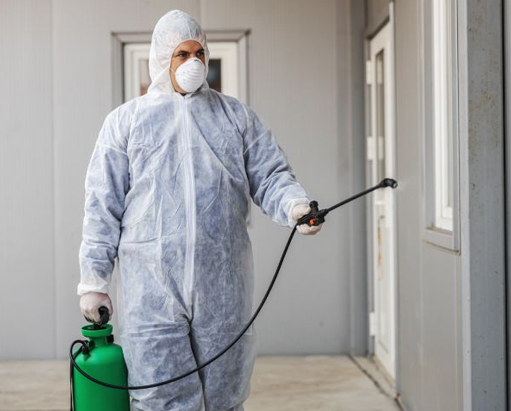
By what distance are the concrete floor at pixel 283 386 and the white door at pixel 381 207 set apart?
0.22m

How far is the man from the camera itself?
7.16ft

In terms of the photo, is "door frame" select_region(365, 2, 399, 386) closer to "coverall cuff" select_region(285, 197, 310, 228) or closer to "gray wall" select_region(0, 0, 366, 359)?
"gray wall" select_region(0, 0, 366, 359)

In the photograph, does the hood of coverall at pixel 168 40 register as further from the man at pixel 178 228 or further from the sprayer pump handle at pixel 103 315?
the sprayer pump handle at pixel 103 315

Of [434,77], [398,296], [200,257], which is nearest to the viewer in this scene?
[200,257]

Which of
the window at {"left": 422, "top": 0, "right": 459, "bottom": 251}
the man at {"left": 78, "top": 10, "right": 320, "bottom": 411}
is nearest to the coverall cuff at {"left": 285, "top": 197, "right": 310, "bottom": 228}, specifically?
the man at {"left": 78, "top": 10, "right": 320, "bottom": 411}

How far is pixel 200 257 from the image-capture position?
7.21 ft

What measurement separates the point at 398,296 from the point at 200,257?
1.54 meters

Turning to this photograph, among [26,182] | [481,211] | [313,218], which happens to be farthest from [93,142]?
[481,211]

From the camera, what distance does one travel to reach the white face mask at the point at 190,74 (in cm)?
227

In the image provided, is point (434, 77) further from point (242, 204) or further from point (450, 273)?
point (242, 204)

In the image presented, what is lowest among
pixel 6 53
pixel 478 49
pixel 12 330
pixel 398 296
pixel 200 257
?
pixel 12 330

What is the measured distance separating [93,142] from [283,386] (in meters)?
1.74

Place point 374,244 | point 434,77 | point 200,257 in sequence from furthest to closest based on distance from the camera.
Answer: point 374,244 < point 434,77 < point 200,257

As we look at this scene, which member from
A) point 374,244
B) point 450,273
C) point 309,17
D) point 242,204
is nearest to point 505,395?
point 450,273
